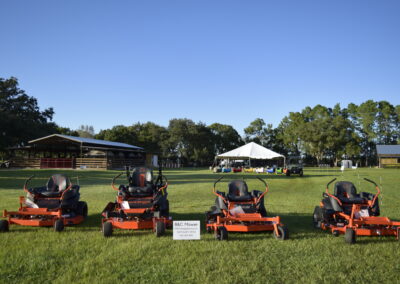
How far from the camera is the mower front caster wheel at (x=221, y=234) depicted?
242 inches

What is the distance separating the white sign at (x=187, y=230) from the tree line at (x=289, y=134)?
52874 millimetres

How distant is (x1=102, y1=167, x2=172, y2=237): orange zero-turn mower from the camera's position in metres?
6.49

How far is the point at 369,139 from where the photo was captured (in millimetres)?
84625

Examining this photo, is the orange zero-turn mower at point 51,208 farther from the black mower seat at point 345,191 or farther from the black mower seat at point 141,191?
the black mower seat at point 345,191

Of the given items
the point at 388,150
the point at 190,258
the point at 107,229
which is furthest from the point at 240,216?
the point at 388,150

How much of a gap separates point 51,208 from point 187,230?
3.58 m

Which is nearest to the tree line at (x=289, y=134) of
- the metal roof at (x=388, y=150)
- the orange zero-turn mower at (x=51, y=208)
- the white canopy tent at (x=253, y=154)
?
the metal roof at (x=388, y=150)

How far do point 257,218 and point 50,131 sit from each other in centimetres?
5305

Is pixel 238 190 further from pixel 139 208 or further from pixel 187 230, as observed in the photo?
pixel 139 208

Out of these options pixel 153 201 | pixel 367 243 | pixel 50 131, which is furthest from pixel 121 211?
pixel 50 131

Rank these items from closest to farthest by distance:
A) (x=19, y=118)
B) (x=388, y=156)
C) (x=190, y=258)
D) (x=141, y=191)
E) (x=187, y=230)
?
(x=190, y=258) < (x=187, y=230) < (x=141, y=191) < (x=19, y=118) < (x=388, y=156)

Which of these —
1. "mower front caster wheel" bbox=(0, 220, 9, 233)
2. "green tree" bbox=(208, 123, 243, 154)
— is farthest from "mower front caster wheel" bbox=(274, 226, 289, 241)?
"green tree" bbox=(208, 123, 243, 154)

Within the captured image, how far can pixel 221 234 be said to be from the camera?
6164mm

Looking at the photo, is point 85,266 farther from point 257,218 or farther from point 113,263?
point 257,218
